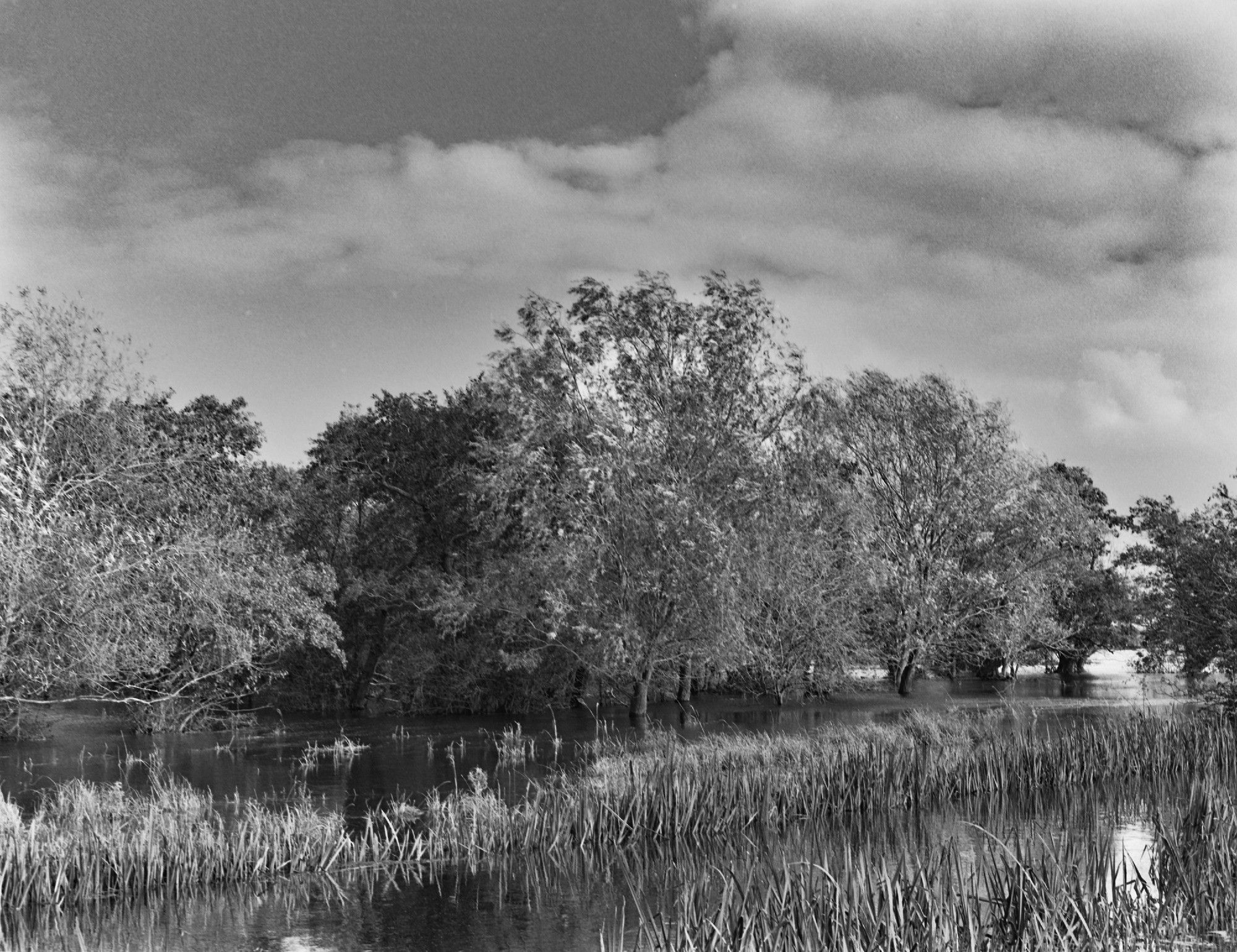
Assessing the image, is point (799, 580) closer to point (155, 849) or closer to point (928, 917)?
point (155, 849)

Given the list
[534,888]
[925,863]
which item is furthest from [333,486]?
[925,863]

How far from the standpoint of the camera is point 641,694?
38312 millimetres

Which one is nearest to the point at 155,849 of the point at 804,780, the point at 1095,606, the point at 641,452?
the point at 804,780

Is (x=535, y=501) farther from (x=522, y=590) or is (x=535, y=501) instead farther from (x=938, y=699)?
(x=938, y=699)

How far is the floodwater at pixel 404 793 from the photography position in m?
13.5

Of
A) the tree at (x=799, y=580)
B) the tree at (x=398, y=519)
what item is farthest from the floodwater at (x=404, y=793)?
the tree at (x=398, y=519)

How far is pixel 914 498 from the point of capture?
47.3 metres

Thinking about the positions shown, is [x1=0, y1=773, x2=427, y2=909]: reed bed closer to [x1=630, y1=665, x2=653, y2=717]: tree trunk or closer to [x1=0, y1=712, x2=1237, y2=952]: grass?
[x1=0, y1=712, x2=1237, y2=952]: grass

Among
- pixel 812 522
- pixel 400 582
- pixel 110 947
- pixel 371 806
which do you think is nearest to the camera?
pixel 110 947

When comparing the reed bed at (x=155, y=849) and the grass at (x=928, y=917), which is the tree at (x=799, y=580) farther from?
the grass at (x=928, y=917)

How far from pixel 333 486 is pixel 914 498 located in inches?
943

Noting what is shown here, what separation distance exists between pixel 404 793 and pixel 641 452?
16805mm

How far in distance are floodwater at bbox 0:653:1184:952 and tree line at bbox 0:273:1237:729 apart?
200 cm

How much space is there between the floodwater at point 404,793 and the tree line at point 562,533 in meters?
2.00
